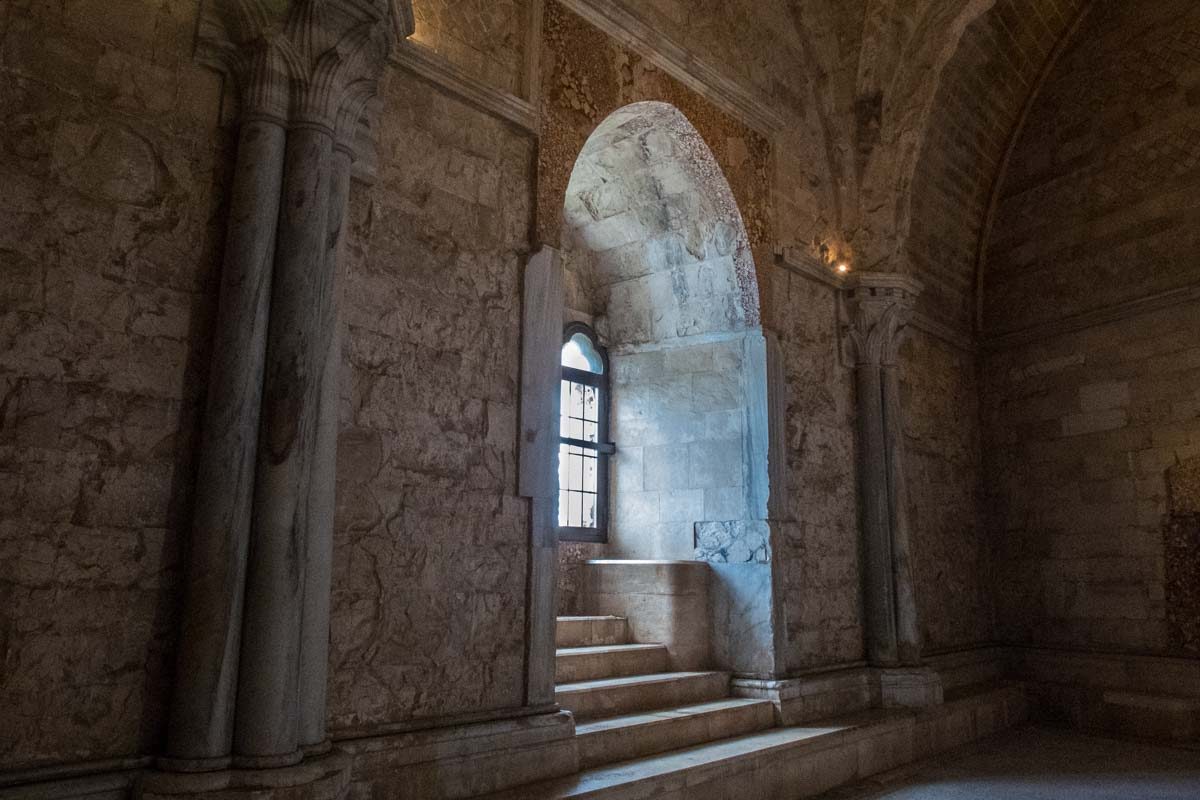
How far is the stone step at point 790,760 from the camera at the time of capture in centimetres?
399

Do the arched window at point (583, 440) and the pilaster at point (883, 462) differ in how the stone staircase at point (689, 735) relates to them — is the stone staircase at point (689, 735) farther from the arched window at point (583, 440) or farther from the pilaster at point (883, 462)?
the arched window at point (583, 440)

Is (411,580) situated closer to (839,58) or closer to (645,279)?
(645,279)

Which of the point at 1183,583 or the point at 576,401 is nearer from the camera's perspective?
the point at 576,401

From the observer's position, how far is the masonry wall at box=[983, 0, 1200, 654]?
7258mm

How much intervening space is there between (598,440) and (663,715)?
2.42 meters

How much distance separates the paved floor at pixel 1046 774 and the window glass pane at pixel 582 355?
11.3 ft

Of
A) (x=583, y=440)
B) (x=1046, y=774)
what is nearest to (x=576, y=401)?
(x=583, y=440)

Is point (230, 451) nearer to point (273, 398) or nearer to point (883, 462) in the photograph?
point (273, 398)

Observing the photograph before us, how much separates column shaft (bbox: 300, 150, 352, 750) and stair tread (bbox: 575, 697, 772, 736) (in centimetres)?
158

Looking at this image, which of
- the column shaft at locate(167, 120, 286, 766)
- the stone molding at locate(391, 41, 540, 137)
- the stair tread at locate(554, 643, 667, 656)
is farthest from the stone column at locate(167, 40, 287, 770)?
the stair tread at locate(554, 643, 667, 656)

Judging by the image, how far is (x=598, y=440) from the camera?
6.83 m

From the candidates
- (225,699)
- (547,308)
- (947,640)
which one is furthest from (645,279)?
(225,699)

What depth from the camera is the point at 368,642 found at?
3520 millimetres

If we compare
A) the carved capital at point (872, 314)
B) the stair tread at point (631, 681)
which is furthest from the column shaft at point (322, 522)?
the carved capital at point (872, 314)
